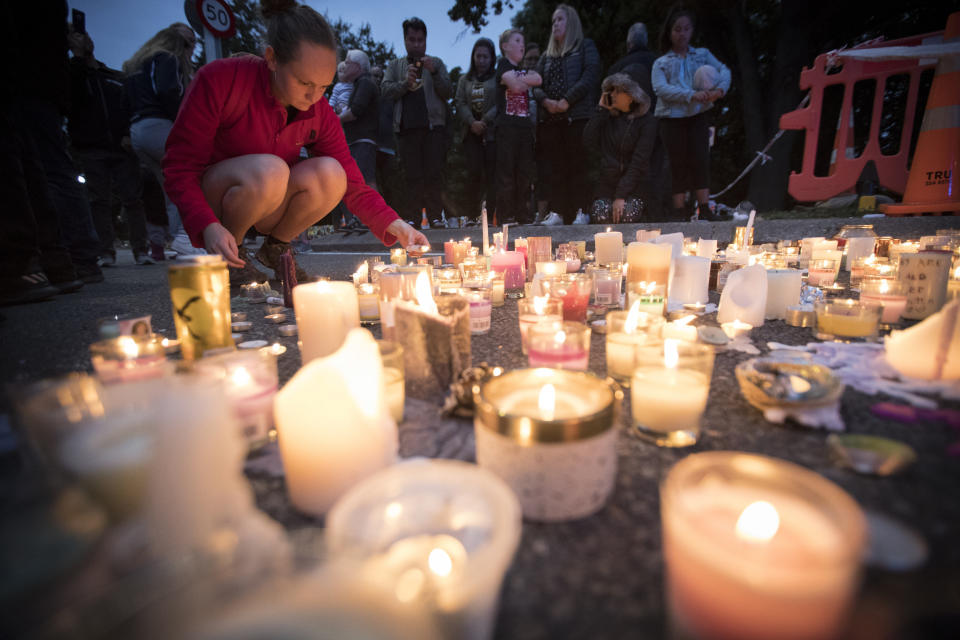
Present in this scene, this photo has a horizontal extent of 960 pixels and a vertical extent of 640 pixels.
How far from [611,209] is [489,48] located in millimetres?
2901

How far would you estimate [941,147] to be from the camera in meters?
4.21

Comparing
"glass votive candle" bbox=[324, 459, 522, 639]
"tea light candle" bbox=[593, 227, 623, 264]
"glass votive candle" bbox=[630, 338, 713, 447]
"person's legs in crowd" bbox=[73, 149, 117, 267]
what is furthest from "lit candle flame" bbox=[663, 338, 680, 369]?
"person's legs in crowd" bbox=[73, 149, 117, 267]

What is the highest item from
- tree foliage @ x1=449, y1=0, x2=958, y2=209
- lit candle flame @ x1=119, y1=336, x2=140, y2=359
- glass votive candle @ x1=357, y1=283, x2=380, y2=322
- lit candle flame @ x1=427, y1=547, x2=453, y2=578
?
tree foliage @ x1=449, y1=0, x2=958, y2=209

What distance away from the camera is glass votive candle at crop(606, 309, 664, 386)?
151 cm

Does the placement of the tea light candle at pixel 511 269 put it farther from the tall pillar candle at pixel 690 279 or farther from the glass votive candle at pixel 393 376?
the glass votive candle at pixel 393 376

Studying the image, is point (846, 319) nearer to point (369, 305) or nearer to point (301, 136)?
point (369, 305)

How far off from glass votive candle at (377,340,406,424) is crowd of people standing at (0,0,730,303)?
5.05 feet

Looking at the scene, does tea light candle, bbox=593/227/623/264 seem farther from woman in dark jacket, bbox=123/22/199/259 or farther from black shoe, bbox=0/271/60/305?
black shoe, bbox=0/271/60/305

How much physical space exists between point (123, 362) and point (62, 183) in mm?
3620

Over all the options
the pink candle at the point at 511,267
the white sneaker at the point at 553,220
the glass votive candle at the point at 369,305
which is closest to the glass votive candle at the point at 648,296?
the pink candle at the point at 511,267

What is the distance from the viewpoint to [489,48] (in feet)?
21.1

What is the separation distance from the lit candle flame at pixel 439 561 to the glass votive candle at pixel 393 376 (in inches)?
22.7

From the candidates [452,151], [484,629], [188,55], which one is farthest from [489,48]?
[452,151]

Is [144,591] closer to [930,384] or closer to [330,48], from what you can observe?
[930,384]
